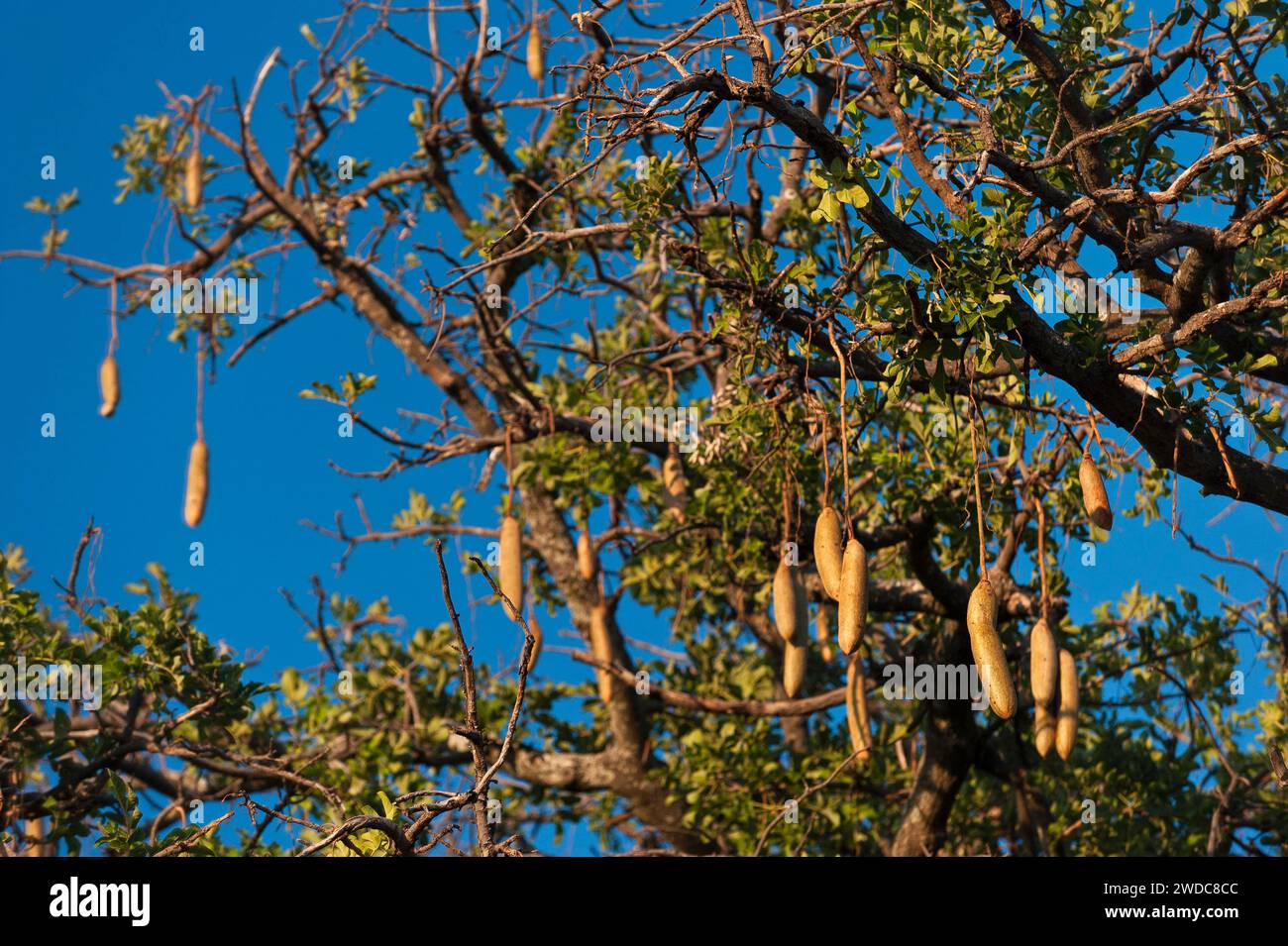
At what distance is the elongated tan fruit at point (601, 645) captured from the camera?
6.77m

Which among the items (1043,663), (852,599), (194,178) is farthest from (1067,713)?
(194,178)

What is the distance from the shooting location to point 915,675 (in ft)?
19.0

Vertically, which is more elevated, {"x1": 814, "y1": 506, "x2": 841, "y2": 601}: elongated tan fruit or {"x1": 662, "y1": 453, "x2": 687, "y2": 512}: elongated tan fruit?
{"x1": 662, "y1": 453, "x2": 687, "y2": 512}: elongated tan fruit

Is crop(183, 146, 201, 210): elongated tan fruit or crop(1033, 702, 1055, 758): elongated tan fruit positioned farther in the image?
crop(183, 146, 201, 210): elongated tan fruit

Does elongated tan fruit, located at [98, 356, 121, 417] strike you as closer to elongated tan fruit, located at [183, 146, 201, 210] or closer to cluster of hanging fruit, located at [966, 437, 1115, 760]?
elongated tan fruit, located at [183, 146, 201, 210]

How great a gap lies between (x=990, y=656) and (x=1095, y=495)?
646 millimetres

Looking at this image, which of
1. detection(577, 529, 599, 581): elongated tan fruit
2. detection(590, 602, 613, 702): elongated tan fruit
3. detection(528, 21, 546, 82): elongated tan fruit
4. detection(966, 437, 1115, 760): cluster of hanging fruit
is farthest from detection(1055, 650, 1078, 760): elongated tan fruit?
detection(528, 21, 546, 82): elongated tan fruit

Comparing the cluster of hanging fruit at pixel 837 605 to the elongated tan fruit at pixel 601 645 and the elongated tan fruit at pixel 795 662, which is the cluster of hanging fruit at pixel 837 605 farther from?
the elongated tan fruit at pixel 601 645

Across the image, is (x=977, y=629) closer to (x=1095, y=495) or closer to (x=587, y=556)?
(x=1095, y=495)

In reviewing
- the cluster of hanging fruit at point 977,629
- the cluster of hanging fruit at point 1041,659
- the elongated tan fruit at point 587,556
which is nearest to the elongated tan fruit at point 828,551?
the cluster of hanging fruit at point 977,629

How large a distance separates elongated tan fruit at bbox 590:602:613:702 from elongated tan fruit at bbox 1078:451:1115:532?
10.5ft

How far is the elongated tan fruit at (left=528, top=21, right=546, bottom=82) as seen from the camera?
23.6 ft

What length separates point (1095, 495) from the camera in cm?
374
